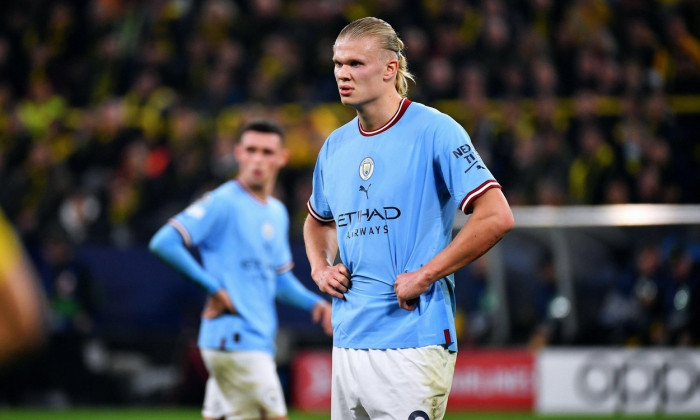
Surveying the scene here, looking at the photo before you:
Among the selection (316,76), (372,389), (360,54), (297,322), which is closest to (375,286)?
(372,389)

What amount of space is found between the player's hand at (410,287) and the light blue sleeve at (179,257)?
2.59 metres

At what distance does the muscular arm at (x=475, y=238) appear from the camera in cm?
410

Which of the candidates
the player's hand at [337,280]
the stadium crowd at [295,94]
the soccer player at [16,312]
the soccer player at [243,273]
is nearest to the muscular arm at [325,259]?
the player's hand at [337,280]

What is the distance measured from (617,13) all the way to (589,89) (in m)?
1.72

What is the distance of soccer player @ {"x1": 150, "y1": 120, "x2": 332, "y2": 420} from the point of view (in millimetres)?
6594

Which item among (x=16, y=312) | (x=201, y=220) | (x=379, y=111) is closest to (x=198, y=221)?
(x=201, y=220)

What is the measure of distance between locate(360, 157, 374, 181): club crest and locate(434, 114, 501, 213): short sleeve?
289mm

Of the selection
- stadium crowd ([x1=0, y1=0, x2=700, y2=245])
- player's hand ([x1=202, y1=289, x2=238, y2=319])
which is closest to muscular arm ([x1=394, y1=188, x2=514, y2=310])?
player's hand ([x1=202, y1=289, x2=238, y2=319])

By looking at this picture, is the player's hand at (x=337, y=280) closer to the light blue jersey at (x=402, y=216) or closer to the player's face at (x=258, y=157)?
the light blue jersey at (x=402, y=216)

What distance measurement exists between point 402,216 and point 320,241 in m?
0.69

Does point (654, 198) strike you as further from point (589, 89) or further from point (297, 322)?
point (297, 322)

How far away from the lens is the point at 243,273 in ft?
22.3

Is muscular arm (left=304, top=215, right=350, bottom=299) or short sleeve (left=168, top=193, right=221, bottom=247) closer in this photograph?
muscular arm (left=304, top=215, right=350, bottom=299)

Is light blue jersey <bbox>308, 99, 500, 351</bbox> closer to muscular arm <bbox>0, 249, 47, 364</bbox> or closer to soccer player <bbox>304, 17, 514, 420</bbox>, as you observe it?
soccer player <bbox>304, 17, 514, 420</bbox>
